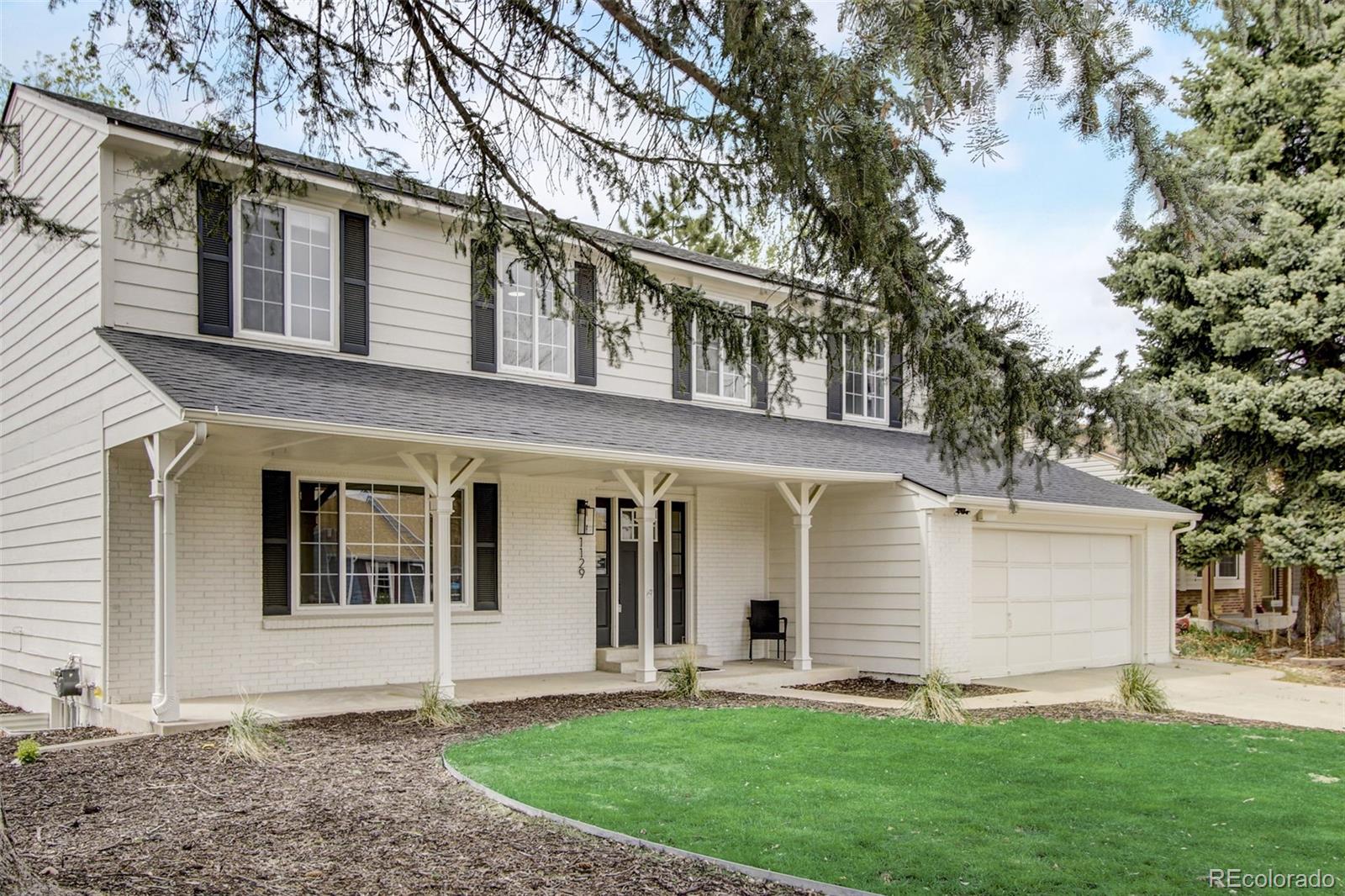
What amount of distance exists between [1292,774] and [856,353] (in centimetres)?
441

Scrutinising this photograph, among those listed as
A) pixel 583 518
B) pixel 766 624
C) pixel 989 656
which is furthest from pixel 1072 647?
Result: pixel 583 518

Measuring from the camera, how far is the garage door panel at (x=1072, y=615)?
1498 cm

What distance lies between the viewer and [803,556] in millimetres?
13516

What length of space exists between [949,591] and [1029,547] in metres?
1.94

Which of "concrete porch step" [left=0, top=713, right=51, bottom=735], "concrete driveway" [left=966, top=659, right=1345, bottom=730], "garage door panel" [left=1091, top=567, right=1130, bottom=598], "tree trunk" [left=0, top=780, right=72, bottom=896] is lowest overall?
"concrete driveway" [left=966, top=659, right=1345, bottom=730]

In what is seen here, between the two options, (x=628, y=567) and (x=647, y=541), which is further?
(x=628, y=567)

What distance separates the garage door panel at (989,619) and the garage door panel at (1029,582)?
266 mm

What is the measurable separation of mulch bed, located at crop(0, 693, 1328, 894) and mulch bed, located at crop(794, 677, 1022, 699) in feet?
17.7

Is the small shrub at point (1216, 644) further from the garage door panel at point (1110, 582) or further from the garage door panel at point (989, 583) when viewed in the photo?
the garage door panel at point (989, 583)

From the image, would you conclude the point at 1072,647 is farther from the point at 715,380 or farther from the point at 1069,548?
the point at 715,380

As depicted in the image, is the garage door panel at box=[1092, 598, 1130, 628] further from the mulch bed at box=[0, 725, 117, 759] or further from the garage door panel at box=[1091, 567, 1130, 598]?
the mulch bed at box=[0, 725, 117, 759]

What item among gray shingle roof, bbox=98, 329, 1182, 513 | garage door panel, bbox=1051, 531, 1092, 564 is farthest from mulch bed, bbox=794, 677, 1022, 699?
garage door panel, bbox=1051, 531, 1092, 564

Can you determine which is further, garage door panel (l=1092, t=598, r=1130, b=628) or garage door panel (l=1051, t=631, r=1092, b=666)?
garage door panel (l=1092, t=598, r=1130, b=628)

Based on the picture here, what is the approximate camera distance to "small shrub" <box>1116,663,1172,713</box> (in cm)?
1071
